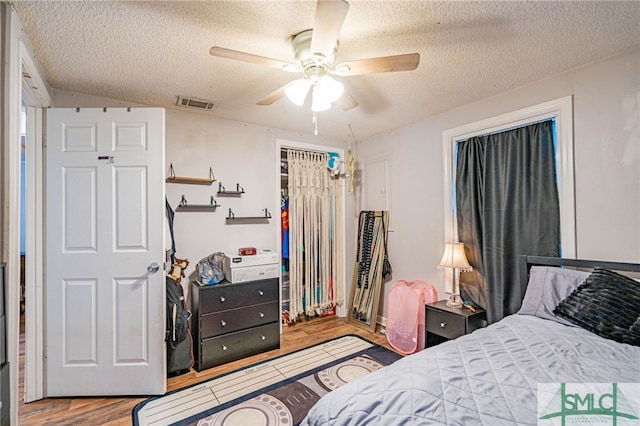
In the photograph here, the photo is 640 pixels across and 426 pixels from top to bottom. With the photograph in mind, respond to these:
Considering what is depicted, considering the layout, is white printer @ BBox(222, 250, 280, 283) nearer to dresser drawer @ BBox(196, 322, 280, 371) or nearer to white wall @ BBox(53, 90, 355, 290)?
white wall @ BBox(53, 90, 355, 290)

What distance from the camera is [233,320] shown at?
2.84 meters

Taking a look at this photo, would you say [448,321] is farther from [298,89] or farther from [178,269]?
[178,269]

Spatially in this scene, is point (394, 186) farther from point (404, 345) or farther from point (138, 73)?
point (138, 73)

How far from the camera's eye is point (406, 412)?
1.04m

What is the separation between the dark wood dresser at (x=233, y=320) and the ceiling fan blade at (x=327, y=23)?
2157 mm

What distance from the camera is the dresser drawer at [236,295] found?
2718mm

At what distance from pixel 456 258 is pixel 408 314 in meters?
0.77

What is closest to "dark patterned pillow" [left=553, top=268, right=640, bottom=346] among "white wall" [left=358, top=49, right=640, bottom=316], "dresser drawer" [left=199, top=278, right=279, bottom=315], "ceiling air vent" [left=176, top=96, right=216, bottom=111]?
"white wall" [left=358, top=49, right=640, bottom=316]

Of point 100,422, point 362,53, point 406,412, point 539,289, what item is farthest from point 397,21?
point 100,422

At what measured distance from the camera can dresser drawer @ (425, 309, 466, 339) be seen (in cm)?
252

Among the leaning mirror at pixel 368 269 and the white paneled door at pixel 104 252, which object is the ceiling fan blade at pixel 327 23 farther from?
the leaning mirror at pixel 368 269

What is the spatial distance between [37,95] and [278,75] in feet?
5.44

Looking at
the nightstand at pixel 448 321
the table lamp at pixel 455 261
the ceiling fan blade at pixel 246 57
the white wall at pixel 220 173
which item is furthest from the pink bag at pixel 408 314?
the ceiling fan blade at pixel 246 57

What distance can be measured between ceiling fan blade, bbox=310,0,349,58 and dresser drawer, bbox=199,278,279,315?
83.9 inches
